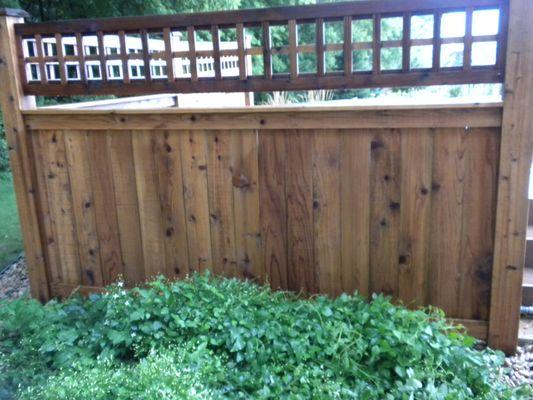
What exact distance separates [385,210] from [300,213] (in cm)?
48

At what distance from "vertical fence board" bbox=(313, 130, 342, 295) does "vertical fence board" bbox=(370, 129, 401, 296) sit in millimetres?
194

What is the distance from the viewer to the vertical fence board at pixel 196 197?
319cm

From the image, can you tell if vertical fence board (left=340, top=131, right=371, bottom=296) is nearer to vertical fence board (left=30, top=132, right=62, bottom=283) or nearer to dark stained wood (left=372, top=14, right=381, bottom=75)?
dark stained wood (left=372, top=14, right=381, bottom=75)

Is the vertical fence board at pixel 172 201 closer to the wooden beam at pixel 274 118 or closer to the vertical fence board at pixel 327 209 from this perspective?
the wooden beam at pixel 274 118

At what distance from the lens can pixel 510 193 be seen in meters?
2.70

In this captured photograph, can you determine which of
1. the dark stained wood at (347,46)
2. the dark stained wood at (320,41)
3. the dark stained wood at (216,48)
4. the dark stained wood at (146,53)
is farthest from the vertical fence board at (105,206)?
the dark stained wood at (347,46)

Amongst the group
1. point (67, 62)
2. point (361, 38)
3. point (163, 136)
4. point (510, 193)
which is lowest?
point (510, 193)

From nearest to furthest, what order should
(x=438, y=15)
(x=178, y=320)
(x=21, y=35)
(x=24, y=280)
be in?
1. (x=178, y=320)
2. (x=438, y=15)
3. (x=21, y=35)
4. (x=24, y=280)

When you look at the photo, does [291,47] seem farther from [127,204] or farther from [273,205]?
[127,204]

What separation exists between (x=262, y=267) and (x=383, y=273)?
71 centimetres

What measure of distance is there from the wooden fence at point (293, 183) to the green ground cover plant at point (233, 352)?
16.5 inches

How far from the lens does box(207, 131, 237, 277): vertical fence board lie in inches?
124

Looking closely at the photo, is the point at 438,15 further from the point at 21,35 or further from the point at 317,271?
the point at 21,35

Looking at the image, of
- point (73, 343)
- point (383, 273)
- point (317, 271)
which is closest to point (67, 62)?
point (73, 343)
